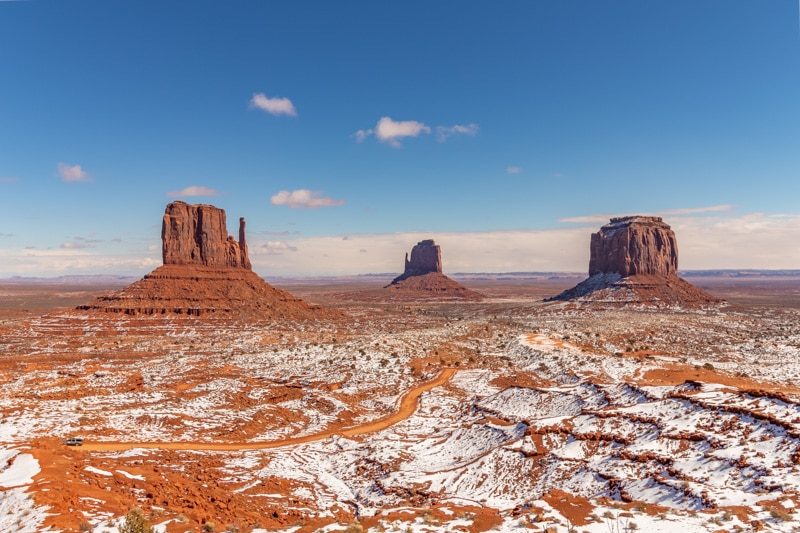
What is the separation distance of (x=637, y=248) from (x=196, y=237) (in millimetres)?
100972


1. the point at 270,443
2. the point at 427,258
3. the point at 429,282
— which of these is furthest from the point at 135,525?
the point at 427,258

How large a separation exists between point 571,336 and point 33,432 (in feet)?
161

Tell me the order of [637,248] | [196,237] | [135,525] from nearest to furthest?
[135,525]
[196,237]
[637,248]

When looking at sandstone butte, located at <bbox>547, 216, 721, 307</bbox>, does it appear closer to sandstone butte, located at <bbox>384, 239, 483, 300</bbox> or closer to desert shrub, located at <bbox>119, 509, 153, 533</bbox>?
sandstone butte, located at <bbox>384, 239, 483, 300</bbox>

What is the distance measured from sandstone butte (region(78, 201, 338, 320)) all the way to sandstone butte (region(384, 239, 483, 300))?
84.1 meters

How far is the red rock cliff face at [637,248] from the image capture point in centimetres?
11112

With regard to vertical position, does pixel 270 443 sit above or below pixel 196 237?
below

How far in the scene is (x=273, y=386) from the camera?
3316 centimetres

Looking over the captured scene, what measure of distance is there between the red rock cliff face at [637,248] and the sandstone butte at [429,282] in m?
49.1

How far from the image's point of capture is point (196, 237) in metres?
83.9

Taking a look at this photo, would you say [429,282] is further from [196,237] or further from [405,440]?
[405,440]

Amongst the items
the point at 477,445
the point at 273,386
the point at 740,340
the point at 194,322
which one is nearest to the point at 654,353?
the point at 740,340

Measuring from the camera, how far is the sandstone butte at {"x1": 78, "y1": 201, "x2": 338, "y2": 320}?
71000 mm

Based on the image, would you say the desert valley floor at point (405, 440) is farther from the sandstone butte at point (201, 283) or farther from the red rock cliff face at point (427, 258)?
the red rock cliff face at point (427, 258)
